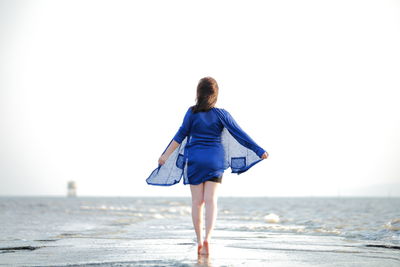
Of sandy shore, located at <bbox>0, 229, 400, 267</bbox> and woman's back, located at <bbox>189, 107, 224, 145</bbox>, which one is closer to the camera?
sandy shore, located at <bbox>0, 229, 400, 267</bbox>

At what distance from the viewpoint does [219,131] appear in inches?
232

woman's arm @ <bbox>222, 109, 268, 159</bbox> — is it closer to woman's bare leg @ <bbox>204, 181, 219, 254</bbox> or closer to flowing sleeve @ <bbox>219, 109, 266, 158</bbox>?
flowing sleeve @ <bbox>219, 109, 266, 158</bbox>

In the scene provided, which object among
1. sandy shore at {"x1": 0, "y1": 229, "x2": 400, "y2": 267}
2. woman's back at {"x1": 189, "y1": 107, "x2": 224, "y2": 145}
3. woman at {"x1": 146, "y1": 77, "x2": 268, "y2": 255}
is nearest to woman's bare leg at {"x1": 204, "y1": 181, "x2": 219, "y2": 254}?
woman at {"x1": 146, "y1": 77, "x2": 268, "y2": 255}

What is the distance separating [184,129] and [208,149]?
1.35 feet

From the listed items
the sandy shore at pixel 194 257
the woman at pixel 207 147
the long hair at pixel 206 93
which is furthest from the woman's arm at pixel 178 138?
the sandy shore at pixel 194 257

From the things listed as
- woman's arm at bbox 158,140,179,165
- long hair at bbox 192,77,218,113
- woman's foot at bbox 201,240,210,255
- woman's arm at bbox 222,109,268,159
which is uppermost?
long hair at bbox 192,77,218,113

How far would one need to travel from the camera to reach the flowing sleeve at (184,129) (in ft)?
19.4

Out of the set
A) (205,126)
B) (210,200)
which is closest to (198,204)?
(210,200)

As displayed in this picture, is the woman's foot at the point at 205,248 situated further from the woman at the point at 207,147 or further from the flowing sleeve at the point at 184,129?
the flowing sleeve at the point at 184,129

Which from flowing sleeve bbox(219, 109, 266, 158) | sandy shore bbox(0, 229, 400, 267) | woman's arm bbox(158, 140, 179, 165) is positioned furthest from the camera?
woman's arm bbox(158, 140, 179, 165)

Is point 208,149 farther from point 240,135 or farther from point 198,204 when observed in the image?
point 198,204

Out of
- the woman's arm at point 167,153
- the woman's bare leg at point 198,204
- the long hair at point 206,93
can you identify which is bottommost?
the woman's bare leg at point 198,204

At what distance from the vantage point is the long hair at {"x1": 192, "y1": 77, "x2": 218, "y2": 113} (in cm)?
579

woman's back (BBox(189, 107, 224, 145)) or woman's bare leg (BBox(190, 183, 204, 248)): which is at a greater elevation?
woman's back (BBox(189, 107, 224, 145))
